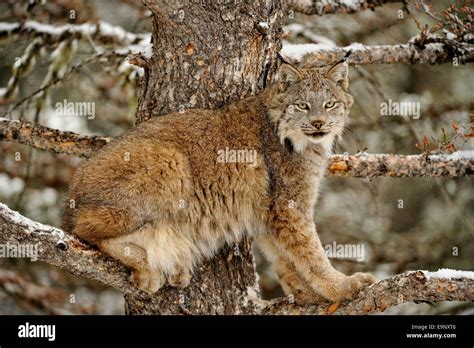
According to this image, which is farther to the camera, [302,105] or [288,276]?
[288,276]

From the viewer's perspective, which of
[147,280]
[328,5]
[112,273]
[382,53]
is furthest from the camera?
[328,5]

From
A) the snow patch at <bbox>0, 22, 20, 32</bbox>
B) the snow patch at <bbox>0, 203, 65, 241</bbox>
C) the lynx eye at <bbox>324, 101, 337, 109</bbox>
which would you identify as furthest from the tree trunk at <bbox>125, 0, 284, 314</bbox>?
the snow patch at <bbox>0, 22, 20, 32</bbox>

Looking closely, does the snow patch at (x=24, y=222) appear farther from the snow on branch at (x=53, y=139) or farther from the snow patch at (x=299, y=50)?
the snow patch at (x=299, y=50)

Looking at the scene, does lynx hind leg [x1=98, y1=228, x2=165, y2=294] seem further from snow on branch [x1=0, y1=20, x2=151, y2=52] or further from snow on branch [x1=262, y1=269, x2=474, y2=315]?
snow on branch [x1=0, y1=20, x2=151, y2=52]

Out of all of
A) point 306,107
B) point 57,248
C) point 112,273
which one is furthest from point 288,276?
point 57,248

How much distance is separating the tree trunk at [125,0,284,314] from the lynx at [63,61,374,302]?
166mm

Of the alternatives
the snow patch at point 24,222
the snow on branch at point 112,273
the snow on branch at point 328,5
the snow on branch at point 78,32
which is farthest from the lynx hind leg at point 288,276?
the snow on branch at point 78,32

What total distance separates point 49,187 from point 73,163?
51 centimetres

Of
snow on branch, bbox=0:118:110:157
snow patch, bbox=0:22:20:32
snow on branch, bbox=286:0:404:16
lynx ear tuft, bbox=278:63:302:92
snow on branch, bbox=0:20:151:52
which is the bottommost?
snow on branch, bbox=0:118:110:157

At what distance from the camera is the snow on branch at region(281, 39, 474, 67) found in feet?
23.3

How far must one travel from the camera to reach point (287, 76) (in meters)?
6.20

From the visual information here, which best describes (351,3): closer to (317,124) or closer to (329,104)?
(329,104)

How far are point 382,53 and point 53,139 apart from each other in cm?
328

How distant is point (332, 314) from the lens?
569 cm
